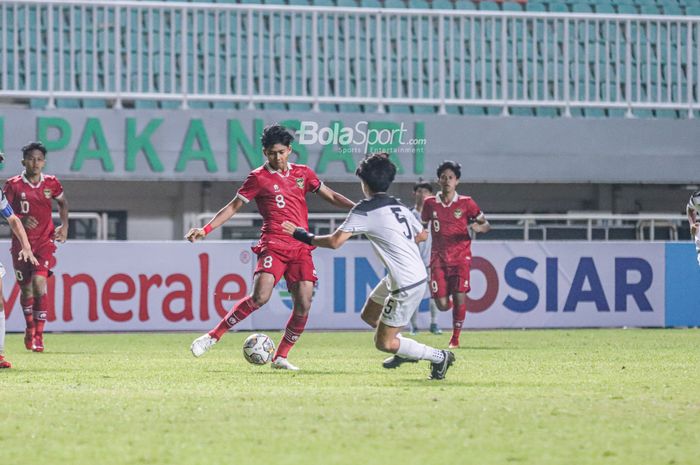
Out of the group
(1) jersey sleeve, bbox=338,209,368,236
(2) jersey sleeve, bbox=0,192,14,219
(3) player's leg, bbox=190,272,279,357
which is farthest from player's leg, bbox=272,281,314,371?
(2) jersey sleeve, bbox=0,192,14,219

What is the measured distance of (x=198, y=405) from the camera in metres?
8.09

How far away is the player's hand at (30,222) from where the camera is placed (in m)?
14.4

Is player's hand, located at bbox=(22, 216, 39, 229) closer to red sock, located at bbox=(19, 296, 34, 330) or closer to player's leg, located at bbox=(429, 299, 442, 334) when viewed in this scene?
→ red sock, located at bbox=(19, 296, 34, 330)

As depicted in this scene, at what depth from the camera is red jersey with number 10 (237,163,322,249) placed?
11.0 m

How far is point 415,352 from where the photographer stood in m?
9.67

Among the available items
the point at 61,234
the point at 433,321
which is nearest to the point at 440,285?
the point at 433,321

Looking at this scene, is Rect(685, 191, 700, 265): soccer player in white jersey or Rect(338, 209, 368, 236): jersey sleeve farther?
Rect(685, 191, 700, 265): soccer player in white jersey

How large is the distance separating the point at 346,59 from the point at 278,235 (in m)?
11.3

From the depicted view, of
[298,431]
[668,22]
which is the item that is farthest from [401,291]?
[668,22]

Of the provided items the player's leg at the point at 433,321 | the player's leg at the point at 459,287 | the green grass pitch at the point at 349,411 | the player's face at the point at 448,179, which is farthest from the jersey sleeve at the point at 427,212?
the player's leg at the point at 433,321

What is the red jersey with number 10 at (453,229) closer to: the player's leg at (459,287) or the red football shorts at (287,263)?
the player's leg at (459,287)

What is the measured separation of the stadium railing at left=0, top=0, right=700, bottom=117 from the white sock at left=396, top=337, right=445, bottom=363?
12.1m

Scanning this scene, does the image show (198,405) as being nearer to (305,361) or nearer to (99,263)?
(305,361)

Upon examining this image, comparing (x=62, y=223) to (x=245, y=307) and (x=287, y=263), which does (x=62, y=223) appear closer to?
(x=245, y=307)
